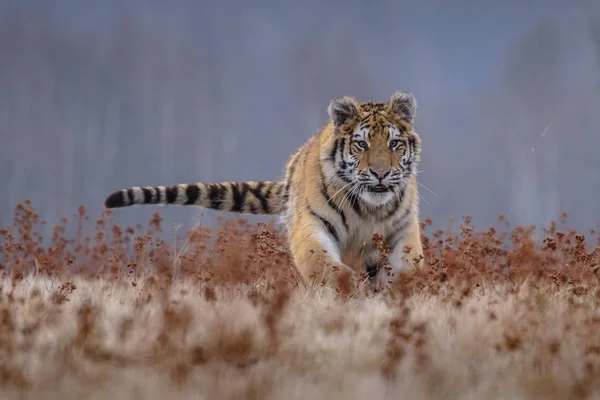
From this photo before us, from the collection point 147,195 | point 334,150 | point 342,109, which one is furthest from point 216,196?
point 342,109

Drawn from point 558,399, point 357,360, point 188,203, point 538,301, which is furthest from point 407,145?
point 558,399

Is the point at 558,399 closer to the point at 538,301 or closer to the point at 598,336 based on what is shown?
the point at 598,336

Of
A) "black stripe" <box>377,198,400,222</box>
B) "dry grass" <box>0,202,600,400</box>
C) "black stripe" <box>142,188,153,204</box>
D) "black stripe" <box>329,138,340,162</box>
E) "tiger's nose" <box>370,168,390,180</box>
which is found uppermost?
"black stripe" <box>329,138,340,162</box>

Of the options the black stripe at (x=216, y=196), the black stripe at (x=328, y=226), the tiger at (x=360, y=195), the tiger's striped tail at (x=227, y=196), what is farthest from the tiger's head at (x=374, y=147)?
the black stripe at (x=216, y=196)

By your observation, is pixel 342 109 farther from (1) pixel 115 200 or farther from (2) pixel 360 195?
(1) pixel 115 200

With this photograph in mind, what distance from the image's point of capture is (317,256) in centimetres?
683

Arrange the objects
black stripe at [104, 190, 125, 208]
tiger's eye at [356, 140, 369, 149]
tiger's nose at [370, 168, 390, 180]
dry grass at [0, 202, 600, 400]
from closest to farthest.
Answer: dry grass at [0, 202, 600, 400]
tiger's nose at [370, 168, 390, 180]
tiger's eye at [356, 140, 369, 149]
black stripe at [104, 190, 125, 208]

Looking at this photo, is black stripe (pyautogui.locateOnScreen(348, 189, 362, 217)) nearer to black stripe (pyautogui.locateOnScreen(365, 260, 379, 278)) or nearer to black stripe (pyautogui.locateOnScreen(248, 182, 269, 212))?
Answer: black stripe (pyautogui.locateOnScreen(365, 260, 379, 278))

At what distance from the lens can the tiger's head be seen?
6.97m

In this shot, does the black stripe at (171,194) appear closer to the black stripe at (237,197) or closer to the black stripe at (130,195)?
the black stripe at (130,195)

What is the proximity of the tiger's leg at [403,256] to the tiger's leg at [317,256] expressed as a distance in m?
0.51

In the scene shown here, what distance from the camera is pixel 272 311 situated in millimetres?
4355

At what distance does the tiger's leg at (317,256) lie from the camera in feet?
21.7

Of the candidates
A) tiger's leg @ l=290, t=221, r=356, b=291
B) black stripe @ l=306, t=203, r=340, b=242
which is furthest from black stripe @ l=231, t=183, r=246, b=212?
black stripe @ l=306, t=203, r=340, b=242
